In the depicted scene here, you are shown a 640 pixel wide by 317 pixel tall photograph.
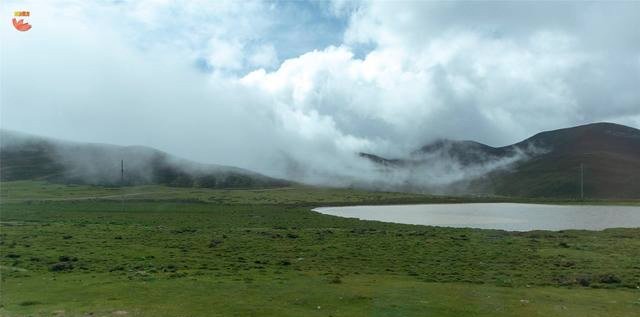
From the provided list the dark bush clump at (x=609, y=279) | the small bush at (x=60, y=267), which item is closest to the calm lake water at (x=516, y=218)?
the dark bush clump at (x=609, y=279)

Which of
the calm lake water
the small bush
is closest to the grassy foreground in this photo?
the small bush

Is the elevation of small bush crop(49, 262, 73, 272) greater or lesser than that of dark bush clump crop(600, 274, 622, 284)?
lesser

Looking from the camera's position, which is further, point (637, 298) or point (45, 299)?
point (637, 298)

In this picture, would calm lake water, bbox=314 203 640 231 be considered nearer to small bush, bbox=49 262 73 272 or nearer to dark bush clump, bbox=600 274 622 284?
dark bush clump, bbox=600 274 622 284

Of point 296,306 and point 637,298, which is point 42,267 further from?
point 637,298

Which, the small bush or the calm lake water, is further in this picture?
the calm lake water

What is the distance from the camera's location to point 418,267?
1448 inches

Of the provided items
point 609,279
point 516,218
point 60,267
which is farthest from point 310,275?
point 516,218

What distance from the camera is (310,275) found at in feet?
105

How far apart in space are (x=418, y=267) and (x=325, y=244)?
15.2m

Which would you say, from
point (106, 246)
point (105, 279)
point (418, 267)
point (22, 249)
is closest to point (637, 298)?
point (418, 267)

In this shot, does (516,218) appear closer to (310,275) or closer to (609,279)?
(609,279)

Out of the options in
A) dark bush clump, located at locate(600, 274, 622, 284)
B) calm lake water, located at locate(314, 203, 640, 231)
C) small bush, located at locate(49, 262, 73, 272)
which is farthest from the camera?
calm lake water, located at locate(314, 203, 640, 231)

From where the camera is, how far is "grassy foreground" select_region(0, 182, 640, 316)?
74.9 feet
